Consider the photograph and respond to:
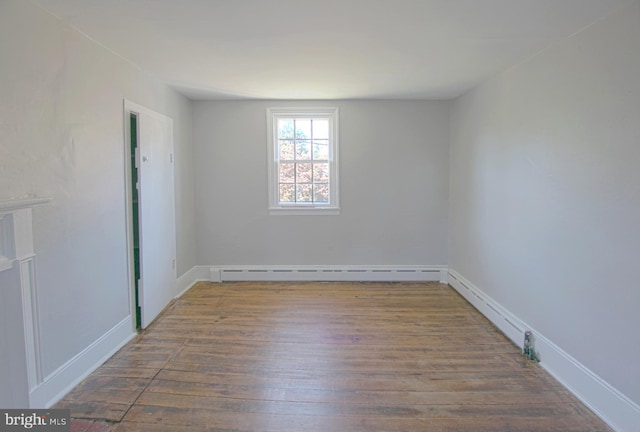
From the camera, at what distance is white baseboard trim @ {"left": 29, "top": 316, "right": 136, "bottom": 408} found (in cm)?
216

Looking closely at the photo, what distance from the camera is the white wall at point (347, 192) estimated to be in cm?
481

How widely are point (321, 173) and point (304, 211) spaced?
58 cm

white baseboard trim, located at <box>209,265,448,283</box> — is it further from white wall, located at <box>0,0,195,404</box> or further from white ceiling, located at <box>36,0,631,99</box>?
white ceiling, located at <box>36,0,631,99</box>

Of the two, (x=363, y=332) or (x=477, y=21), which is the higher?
(x=477, y=21)

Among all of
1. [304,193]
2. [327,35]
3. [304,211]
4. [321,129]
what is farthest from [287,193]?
[327,35]

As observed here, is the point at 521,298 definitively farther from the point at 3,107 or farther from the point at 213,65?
the point at 3,107

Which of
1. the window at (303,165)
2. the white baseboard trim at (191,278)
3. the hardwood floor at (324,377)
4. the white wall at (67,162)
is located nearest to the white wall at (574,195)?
the hardwood floor at (324,377)

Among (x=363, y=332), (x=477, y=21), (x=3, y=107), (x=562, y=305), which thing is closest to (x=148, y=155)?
(x=3, y=107)

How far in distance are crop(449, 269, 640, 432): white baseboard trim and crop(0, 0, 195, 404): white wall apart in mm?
3390

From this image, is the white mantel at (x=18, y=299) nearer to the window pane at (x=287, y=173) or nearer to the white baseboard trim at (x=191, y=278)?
the white baseboard trim at (x=191, y=278)

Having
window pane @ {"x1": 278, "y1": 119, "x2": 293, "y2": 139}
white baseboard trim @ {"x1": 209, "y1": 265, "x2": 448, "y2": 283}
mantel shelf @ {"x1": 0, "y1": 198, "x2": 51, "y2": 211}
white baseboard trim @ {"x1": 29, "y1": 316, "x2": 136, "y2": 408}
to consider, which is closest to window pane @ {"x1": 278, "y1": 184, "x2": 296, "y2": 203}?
window pane @ {"x1": 278, "y1": 119, "x2": 293, "y2": 139}

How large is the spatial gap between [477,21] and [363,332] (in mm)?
2624

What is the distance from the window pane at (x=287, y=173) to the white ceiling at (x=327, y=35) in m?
Answer: 1.36

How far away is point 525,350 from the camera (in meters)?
2.87
